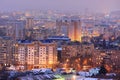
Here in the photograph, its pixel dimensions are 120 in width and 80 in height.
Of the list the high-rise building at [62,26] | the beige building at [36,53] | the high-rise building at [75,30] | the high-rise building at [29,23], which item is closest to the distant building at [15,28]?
the high-rise building at [29,23]

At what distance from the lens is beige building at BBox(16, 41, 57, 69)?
437 inches

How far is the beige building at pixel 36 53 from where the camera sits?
11109 millimetres

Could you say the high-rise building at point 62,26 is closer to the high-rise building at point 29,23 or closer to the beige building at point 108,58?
the high-rise building at point 29,23

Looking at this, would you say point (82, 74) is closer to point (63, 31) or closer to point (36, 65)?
point (36, 65)

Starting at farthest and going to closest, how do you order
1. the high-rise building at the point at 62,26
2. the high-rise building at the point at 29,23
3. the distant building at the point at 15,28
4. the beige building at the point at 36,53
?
the high-rise building at the point at 29,23
the high-rise building at the point at 62,26
the distant building at the point at 15,28
the beige building at the point at 36,53

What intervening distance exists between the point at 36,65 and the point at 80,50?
1.51m

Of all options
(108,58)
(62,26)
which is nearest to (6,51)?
(108,58)

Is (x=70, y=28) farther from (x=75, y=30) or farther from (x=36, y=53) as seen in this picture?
(x=36, y=53)

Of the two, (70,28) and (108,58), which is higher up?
(70,28)

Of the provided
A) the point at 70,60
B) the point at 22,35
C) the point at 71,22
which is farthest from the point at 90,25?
the point at 70,60

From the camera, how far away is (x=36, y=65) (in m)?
11.0

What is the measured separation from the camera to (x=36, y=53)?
11.5m

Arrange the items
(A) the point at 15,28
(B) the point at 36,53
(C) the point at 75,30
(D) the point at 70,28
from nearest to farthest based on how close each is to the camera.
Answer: (B) the point at 36,53
(A) the point at 15,28
(C) the point at 75,30
(D) the point at 70,28

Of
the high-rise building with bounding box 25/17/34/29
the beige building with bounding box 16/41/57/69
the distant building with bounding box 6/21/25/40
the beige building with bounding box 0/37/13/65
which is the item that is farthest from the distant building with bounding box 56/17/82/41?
the beige building with bounding box 16/41/57/69
